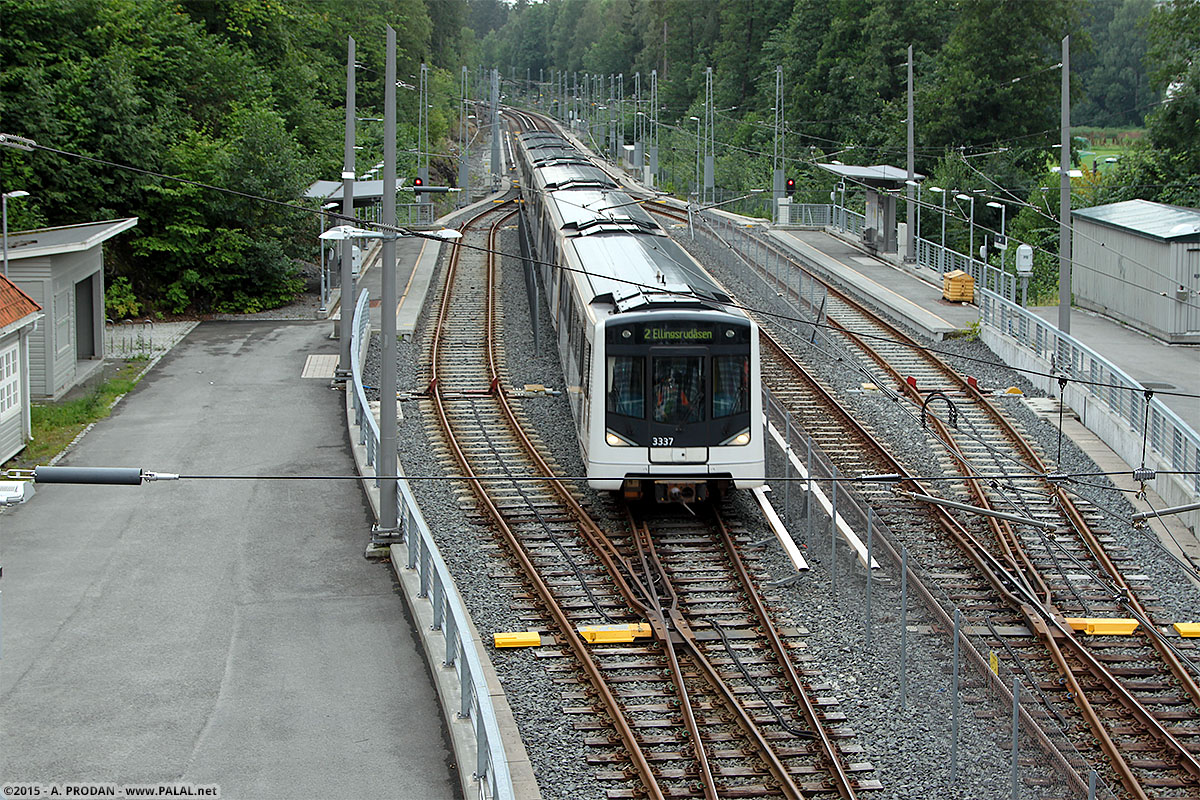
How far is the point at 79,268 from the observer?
27750 mm

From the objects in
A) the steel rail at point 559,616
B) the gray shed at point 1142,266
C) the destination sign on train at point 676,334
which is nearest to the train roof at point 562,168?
the steel rail at point 559,616

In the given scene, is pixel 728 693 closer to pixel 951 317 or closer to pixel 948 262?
pixel 951 317

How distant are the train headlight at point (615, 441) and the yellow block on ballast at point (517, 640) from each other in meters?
3.69

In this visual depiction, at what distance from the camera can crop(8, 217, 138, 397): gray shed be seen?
83.7 ft

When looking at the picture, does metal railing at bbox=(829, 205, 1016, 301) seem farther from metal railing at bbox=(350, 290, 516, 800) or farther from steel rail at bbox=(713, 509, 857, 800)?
metal railing at bbox=(350, 290, 516, 800)

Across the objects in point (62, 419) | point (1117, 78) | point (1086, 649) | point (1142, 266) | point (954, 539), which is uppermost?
point (1117, 78)

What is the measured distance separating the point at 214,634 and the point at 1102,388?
50.9ft

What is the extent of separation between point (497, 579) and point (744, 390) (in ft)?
13.2

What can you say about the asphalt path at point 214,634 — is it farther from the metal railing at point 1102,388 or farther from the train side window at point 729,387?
the metal railing at point 1102,388

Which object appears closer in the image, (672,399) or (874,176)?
(672,399)

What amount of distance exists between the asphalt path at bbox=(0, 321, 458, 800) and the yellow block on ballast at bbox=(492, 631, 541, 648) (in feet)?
3.16

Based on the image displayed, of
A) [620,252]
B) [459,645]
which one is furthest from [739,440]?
[459,645]

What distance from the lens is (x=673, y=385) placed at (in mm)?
17656

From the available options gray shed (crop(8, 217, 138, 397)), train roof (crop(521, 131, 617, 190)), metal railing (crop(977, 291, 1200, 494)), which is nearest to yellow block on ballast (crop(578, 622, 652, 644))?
metal railing (crop(977, 291, 1200, 494))
